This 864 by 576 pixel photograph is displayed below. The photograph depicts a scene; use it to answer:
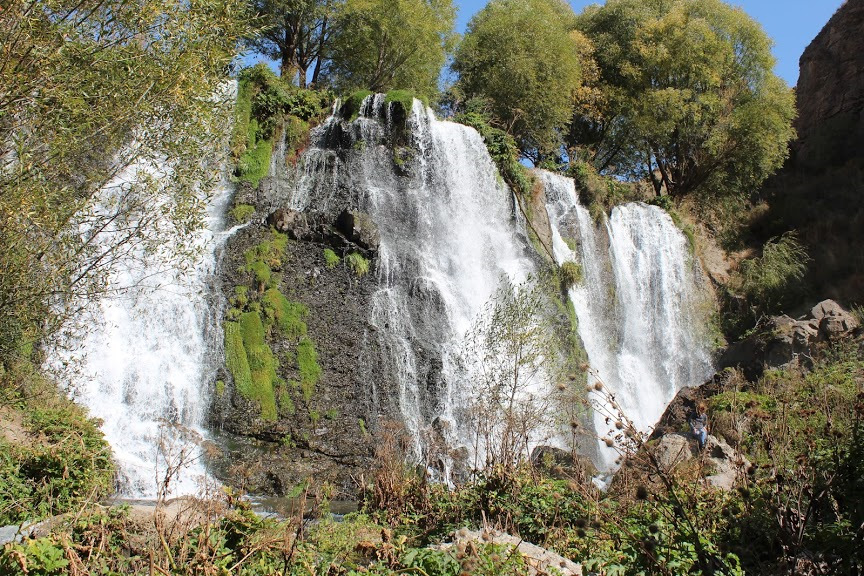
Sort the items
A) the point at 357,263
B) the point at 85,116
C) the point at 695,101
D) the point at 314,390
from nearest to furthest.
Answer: the point at 85,116, the point at 314,390, the point at 357,263, the point at 695,101

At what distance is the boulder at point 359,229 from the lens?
1819 centimetres

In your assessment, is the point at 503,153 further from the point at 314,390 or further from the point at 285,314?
the point at 314,390

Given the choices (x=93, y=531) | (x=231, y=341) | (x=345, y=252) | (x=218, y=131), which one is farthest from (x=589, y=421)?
(x=93, y=531)

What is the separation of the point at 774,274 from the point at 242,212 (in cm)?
1890

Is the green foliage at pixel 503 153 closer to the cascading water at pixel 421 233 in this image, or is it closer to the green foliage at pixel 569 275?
the cascading water at pixel 421 233

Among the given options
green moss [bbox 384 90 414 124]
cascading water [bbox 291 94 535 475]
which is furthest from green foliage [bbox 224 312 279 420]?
green moss [bbox 384 90 414 124]

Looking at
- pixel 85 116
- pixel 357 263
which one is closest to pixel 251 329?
pixel 357 263

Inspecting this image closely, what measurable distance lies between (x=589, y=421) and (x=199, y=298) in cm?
1068

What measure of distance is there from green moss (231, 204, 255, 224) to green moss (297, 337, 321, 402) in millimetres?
4168

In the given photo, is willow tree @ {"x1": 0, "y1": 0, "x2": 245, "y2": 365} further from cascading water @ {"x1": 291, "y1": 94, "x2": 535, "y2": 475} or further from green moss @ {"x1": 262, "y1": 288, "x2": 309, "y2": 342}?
cascading water @ {"x1": 291, "y1": 94, "x2": 535, "y2": 475}

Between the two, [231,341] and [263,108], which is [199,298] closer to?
[231,341]

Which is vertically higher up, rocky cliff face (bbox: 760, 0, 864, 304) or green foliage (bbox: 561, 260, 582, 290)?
rocky cliff face (bbox: 760, 0, 864, 304)

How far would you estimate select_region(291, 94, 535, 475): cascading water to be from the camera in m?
16.5

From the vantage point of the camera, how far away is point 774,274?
25500mm
